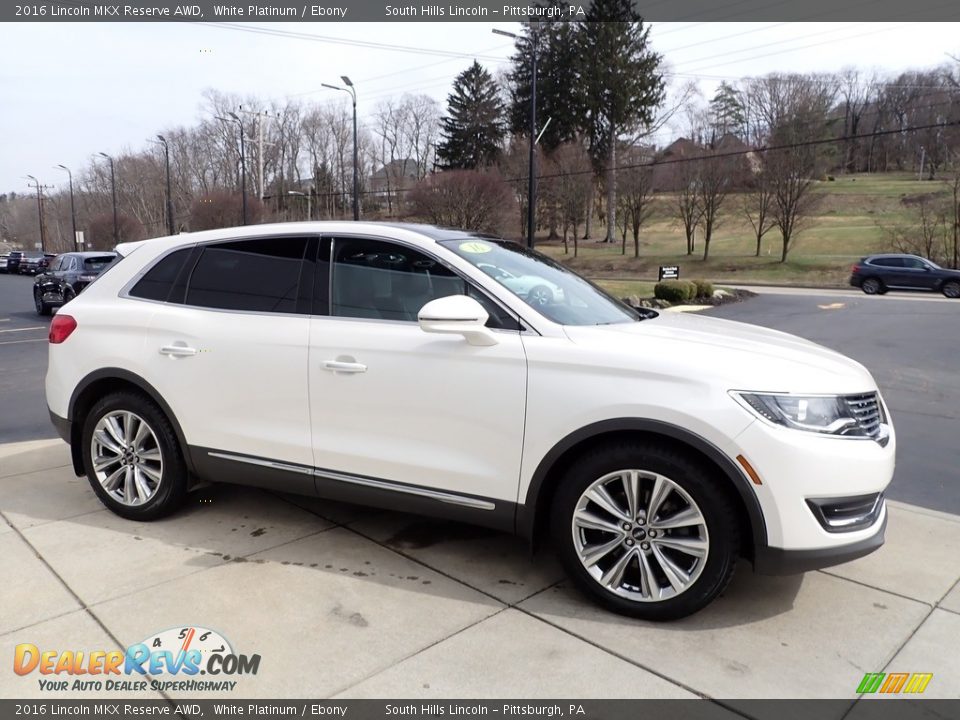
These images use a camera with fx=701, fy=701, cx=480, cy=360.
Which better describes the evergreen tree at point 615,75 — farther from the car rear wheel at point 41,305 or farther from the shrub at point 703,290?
the car rear wheel at point 41,305

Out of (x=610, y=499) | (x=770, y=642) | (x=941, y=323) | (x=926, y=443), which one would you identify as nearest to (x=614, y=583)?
(x=610, y=499)

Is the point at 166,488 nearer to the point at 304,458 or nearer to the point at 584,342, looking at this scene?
the point at 304,458

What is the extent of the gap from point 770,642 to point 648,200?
149 feet

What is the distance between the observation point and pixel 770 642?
9.59 ft

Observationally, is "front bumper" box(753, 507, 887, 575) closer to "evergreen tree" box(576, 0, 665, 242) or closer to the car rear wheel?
the car rear wheel

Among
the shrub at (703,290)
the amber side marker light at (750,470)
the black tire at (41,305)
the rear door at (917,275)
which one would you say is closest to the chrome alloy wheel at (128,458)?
the amber side marker light at (750,470)

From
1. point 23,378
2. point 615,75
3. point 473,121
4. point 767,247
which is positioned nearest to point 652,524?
point 23,378

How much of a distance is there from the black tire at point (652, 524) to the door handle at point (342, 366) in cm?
112

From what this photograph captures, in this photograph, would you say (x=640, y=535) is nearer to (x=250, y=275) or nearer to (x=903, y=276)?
(x=250, y=275)

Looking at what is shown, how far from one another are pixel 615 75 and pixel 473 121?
14.9 metres

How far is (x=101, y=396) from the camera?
14.1 feet

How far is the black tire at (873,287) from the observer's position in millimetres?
25828

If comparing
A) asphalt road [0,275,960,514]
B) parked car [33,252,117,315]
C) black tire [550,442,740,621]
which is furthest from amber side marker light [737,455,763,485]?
parked car [33,252,117,315]

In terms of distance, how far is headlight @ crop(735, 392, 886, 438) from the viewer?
9.21 ft
